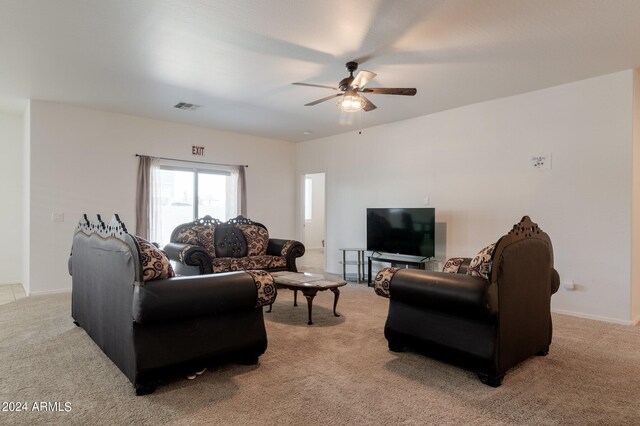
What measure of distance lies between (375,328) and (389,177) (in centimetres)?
323

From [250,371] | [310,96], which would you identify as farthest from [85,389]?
[310,96]

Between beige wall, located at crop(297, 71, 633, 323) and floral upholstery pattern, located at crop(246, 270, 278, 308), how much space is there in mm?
3549

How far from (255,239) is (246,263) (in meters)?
0.73

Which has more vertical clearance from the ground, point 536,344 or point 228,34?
point 228,34

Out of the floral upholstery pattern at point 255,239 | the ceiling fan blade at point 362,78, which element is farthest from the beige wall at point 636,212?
the floral upholstery pattern at point 255,239

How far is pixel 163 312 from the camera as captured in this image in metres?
2.15

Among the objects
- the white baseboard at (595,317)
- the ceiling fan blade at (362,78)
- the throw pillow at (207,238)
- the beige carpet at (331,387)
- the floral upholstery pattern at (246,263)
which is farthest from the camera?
the throw pillow at (207,238)

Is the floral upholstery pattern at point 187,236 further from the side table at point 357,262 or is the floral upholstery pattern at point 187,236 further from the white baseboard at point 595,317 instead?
the white baseboard at point 595,317

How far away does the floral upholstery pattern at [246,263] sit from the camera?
15.7ft

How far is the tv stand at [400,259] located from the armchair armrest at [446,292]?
2651mm

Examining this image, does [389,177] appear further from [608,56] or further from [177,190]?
[177,190]

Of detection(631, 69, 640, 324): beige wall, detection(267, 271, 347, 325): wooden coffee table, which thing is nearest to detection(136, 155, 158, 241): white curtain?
detection(267, 271, 347, 325): wooden coffee table

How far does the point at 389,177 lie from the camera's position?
6211 mm

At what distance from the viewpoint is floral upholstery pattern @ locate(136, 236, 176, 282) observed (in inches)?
85.4
